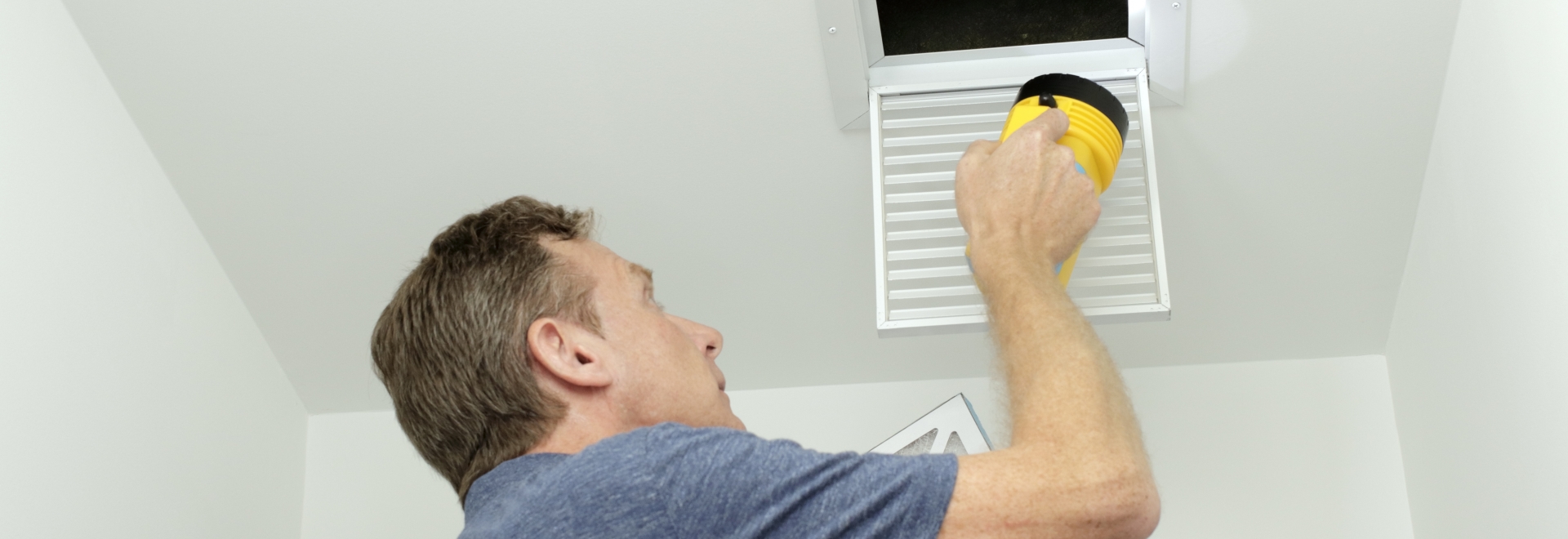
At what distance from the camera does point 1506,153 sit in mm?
1547

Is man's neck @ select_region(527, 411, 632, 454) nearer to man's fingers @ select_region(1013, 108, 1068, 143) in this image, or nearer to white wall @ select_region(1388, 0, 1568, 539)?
man's fingers @ select_region(1013, 108, 1068, 143)

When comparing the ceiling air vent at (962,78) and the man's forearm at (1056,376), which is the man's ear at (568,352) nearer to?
the man's forearm at (1056,376)

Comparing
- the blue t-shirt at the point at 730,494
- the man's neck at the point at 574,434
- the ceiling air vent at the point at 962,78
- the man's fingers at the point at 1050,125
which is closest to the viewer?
the blue t-shirt at the point at 730,494

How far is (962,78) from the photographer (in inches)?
72.0

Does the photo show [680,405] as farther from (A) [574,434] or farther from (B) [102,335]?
(B) [102,335]

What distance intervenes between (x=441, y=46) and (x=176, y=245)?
602 mm

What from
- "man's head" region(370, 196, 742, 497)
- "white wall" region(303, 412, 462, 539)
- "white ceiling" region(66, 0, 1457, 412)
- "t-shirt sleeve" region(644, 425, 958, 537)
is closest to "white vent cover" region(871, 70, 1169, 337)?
"white ceiling" region(66, 0, 1457, 412)

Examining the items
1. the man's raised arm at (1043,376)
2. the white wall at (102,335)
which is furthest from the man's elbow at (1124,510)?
the white wall at (102,335)

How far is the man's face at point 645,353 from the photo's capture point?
118 cm

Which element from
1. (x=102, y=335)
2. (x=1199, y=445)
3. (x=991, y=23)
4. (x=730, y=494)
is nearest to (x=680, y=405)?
(x=730, y=494)

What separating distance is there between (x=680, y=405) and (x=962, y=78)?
833 mm

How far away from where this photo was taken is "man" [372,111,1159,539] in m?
0.94

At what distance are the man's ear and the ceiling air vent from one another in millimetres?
515

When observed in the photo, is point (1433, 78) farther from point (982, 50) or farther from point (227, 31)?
point (227, 31)
